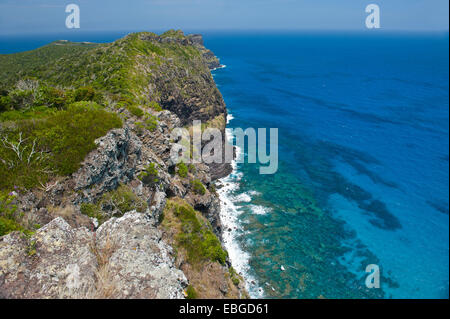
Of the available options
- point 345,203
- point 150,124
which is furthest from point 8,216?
point 345,203

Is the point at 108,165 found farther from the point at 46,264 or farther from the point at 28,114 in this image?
the point at 28,114

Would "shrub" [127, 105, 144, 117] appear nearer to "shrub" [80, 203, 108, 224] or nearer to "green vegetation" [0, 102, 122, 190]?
"green vegetation" [0, 102, 122, 190]

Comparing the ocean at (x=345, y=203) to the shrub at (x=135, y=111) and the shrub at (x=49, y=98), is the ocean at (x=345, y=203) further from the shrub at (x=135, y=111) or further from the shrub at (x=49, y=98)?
the shrub at (x=49, y=98)

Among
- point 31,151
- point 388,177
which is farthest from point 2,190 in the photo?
point 388,177

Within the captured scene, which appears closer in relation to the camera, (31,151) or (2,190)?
(2,190)

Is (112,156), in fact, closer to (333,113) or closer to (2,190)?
(2,190)
